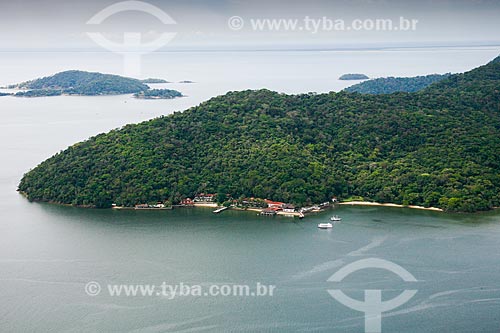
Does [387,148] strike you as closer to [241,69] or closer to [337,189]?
[337,189]

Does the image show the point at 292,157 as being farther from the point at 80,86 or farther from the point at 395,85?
the point at 80,86

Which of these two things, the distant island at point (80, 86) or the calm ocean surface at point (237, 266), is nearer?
the calm ocean surface at point (237, 266)

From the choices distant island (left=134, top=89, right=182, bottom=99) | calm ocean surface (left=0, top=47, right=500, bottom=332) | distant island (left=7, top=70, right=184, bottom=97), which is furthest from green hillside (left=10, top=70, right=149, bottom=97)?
calm ocean surface (left=0, top=47, right=500, bottom=332)

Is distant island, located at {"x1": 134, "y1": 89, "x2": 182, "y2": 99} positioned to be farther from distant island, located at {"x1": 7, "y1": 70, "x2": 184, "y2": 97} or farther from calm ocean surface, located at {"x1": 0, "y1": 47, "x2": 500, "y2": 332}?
calm ocean surface, located at {"x1": 0, "y1": 47, "x2": 500, "y2": 332}
